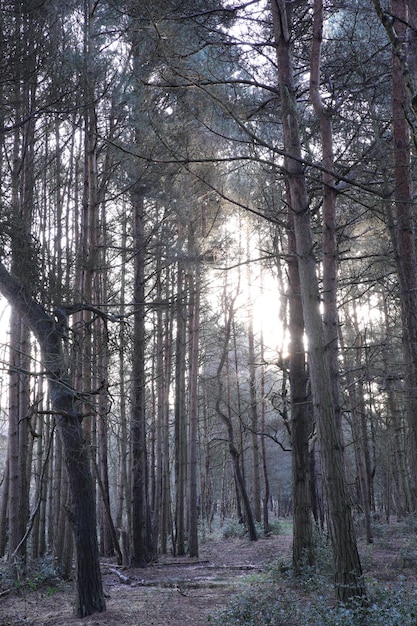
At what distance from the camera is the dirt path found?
20.5 ft

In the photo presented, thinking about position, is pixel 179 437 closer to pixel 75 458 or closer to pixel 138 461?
pixel 138 461

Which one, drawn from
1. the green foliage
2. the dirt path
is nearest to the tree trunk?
the dirt path

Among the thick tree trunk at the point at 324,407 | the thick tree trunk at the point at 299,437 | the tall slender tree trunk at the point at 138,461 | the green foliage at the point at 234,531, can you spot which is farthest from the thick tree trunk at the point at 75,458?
the green foliage at the point at 234,531

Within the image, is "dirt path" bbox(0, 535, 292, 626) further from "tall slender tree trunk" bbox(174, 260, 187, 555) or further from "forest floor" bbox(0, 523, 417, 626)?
"tall slender tree trunk" bbox(174, 260, 187, 555)

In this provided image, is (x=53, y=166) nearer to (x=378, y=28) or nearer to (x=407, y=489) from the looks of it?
(x=378, y=28)

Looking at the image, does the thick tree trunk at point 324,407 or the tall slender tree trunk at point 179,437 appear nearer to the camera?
the thick tree trunk at point 324,407

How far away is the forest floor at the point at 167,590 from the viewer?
20.7 ft

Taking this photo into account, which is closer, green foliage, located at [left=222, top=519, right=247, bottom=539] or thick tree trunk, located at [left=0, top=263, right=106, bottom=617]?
thick tree trunk, located at [left=0, top=263, right=106, bottom=617]

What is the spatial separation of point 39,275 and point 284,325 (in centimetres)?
709

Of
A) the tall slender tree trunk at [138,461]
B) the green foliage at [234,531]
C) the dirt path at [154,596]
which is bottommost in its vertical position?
the green foliage at [234,531]

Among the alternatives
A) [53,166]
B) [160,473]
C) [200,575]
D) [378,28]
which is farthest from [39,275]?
[160,473]

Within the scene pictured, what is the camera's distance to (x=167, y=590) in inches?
320

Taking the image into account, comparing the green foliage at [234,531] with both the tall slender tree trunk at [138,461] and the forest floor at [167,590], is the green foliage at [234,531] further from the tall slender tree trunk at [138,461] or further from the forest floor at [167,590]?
the tall slender tree trunk at [138,461]

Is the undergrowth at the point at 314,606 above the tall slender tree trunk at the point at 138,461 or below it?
below
